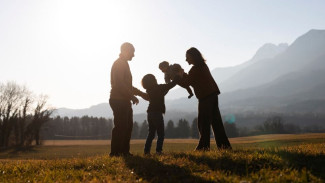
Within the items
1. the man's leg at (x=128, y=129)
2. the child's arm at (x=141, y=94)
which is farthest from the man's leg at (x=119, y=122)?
the child's arm at (x=141, y=94)

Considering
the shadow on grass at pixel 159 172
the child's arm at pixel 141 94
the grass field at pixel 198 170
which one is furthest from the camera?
the child's arm at pixel 141 94

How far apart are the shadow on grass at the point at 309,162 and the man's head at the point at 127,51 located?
530cm

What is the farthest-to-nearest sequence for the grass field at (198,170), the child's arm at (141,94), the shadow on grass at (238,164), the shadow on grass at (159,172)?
1. the child's arm at (141,94)
2. the shadow on grass at (238,164)
3. the shadow on grass at (159,172)
4. the grass field at (198,170)

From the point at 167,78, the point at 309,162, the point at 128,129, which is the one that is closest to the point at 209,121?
the point at 167,78

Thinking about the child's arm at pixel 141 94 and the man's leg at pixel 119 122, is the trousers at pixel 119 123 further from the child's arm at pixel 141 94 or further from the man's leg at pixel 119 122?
the child's arm at pixel 141 94

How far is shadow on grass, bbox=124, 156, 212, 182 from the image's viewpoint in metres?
4.70

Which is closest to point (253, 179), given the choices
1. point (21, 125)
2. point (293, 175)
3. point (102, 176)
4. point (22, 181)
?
point (293, 175)

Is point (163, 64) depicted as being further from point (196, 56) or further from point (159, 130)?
point (159, 130)

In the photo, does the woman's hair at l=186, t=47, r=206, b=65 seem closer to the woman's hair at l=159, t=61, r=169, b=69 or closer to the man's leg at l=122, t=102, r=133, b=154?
the woman's hair at l=159, t=61, r=169, b=69

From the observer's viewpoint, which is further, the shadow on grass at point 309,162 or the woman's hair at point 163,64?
the woman's hair at point 163,64

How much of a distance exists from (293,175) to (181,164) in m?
2.19

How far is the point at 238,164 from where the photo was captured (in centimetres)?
555

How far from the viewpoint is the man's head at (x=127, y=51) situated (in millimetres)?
9148

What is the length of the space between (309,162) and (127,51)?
19.4 feet
